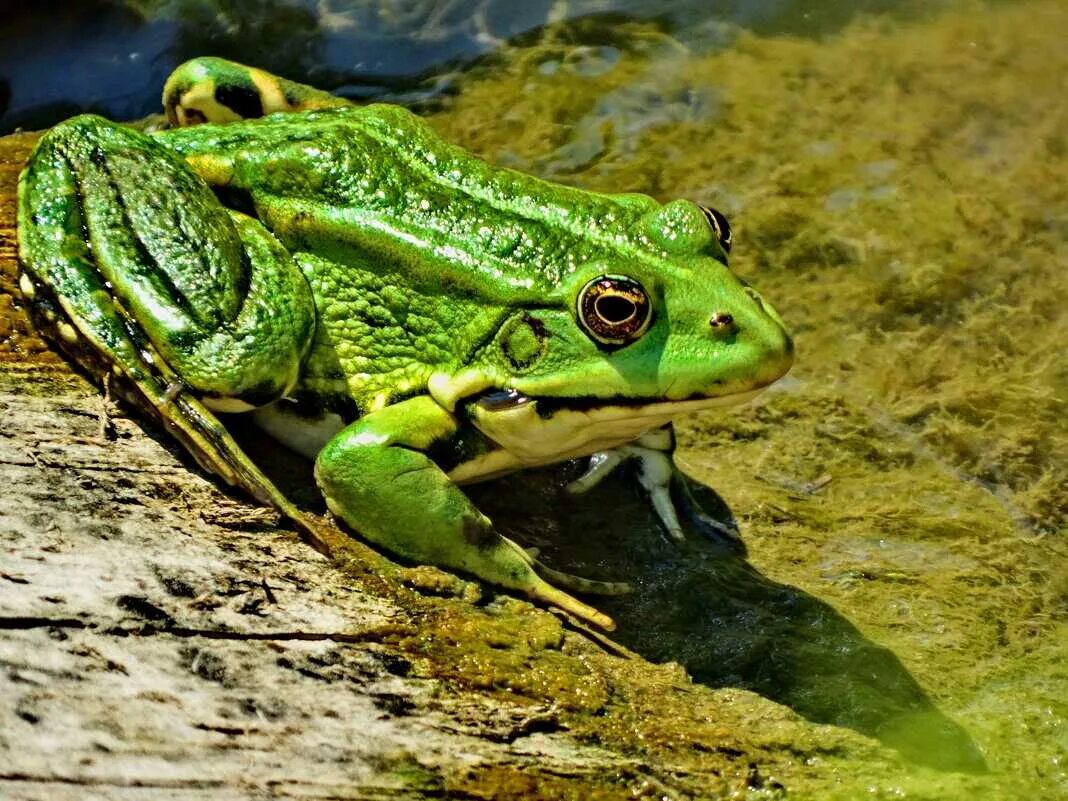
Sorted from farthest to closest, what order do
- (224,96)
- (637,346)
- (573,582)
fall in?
(224,96)
(573,582)
(637,346)

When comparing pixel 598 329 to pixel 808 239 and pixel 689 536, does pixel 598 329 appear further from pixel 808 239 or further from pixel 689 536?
pixel 808 239

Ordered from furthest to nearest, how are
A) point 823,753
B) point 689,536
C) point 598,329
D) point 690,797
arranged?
1. point 689,536
2. point 598,329
3. point 823,753
4. point 690,797

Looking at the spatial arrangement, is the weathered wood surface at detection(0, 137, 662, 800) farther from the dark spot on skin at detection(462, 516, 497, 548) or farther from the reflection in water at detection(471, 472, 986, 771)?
the reflection in water at detection(471, 472, 986, 771)

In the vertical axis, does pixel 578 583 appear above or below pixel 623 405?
below

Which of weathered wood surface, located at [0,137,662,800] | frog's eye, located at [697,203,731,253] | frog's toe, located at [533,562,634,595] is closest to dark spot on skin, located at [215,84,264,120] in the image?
weathered wood surface, located at [0,137,662,800]

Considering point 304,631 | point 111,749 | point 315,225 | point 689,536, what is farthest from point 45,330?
point 689,536

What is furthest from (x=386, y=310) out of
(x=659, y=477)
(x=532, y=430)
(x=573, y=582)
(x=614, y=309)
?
(x=659, y=477)

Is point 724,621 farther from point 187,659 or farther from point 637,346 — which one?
point 187,659
